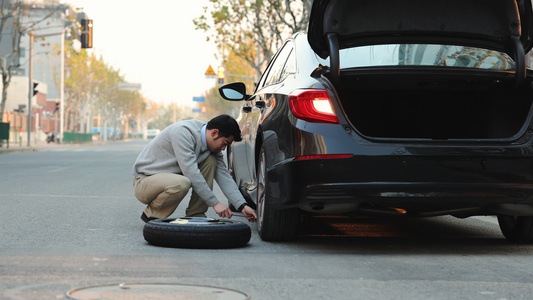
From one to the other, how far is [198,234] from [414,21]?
2.15m

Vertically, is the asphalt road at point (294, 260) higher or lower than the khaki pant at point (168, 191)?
lower

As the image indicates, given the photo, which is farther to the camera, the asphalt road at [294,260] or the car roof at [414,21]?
the car roof at [414,21]

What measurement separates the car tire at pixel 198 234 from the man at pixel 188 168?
23.0 inches

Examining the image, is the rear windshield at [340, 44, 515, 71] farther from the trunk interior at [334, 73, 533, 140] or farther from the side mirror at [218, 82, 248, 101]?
the side mirror at [218, 82, 248, 101]

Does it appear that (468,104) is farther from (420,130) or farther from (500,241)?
(500,241)

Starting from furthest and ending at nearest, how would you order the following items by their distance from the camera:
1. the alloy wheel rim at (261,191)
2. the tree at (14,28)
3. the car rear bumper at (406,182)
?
1. the tree at (14,28)
2. the alloy wheel rim at (261,191)
3. the car rear bumper at (406,182)

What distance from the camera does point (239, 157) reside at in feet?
27.1

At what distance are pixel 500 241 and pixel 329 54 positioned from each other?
2.26 meters

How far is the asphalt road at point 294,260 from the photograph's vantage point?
14.4ft

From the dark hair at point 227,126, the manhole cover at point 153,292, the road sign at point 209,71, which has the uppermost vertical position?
the road sign at point 209,71

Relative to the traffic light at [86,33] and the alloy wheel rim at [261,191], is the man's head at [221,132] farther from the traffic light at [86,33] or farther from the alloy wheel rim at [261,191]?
the traffic light at [86,33]

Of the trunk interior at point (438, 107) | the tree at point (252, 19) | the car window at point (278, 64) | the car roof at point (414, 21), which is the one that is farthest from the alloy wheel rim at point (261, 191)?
the tree at point (252, 19)

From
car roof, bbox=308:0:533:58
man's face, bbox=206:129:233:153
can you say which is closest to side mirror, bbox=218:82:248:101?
man's face, bbox=206:129:233:153

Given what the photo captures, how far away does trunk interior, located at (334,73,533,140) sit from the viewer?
5824 millimetres
